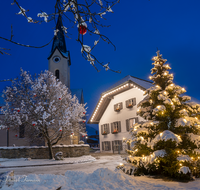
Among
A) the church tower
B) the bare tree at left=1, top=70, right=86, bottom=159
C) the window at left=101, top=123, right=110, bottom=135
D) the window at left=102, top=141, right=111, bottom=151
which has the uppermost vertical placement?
the church tower

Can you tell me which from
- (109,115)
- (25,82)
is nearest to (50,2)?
(25,82)

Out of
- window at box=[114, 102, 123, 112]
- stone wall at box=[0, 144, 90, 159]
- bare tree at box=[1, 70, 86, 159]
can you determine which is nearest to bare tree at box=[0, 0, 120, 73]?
bare tree at box=[1, 70, 86, 159]

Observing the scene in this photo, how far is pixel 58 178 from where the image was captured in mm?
5898

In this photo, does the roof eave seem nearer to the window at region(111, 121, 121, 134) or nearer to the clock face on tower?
the window at region(111, 121, 121, 134)

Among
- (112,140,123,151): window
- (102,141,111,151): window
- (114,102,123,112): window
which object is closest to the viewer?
(112,140,123,151): window

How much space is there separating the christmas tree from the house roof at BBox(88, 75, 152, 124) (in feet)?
35.0

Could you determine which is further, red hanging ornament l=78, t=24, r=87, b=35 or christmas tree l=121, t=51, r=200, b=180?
christmas tree l=121, t=51, r=200, b=180

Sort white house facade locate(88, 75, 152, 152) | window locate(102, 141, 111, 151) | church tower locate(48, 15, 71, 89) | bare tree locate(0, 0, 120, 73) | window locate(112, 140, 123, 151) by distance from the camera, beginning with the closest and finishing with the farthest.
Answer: bare tree locate(0, 0, 120, 73)
white house facade locate(88, 75, 152, 152)
window locate(112, 140, 123, 151)
window locate(102, 141, 111, 151)
church tower locate(48, 15, 71, 89)

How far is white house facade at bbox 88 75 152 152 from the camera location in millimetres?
20828

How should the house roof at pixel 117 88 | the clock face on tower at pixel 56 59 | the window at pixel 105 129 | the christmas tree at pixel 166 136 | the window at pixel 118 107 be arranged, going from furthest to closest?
the clock face on tower at pixel 56 59, the window at pixel 105 129, the window at pixel 118 107, the house roof at pixel 117 88, the christmas tree at pixel 166 136

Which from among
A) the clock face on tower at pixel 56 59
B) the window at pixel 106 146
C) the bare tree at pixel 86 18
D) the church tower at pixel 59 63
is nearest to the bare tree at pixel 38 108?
the window at pixel 106 146

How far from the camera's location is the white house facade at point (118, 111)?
20.8 metres

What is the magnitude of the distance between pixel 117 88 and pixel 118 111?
3.14m

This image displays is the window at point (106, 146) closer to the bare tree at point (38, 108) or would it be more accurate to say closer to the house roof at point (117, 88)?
the house roof at point (117, 88)
